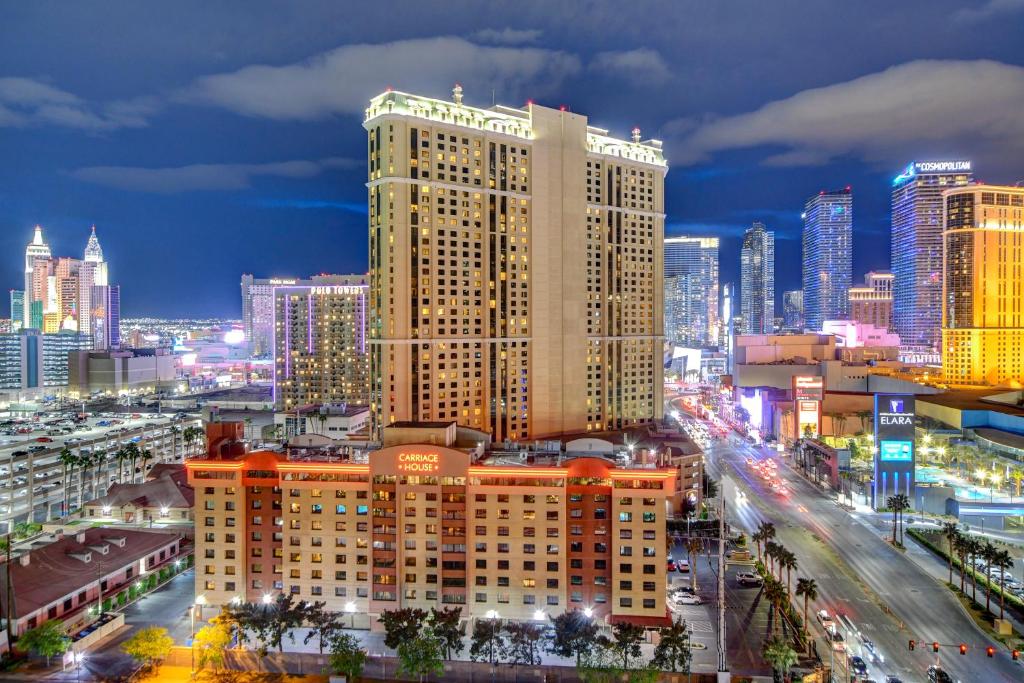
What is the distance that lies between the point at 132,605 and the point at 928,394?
149 m

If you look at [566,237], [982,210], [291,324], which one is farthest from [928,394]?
[291,324]

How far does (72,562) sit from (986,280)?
205858mm

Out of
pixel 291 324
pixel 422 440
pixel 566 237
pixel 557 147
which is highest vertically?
pixel 557 147

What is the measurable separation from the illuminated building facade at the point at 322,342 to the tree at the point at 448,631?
130 m

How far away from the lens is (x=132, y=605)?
2594 inches

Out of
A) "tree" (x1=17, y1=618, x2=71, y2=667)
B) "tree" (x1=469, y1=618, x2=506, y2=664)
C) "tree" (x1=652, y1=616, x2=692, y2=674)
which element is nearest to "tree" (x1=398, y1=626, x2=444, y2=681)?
"tree" (x1=469, y1=618, x2=506, y2=664)

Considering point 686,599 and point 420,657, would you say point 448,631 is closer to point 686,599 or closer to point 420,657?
point 420,657

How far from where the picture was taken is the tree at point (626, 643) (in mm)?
50469

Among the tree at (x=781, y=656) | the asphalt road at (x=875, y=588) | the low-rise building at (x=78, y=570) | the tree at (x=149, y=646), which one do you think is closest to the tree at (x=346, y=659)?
the tree at (x=149, y=646)

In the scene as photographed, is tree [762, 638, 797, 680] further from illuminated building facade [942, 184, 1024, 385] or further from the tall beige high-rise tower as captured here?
illuminated building facade [942, 184, 1024, 385]

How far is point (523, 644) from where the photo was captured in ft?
174

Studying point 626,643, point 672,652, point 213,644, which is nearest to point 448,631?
point 626,643

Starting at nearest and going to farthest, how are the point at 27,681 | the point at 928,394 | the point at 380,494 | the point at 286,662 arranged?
the point at 27,681, the point at 286,662, the point at 380,494, the point at 928,394

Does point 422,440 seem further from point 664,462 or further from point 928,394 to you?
point 928,394
